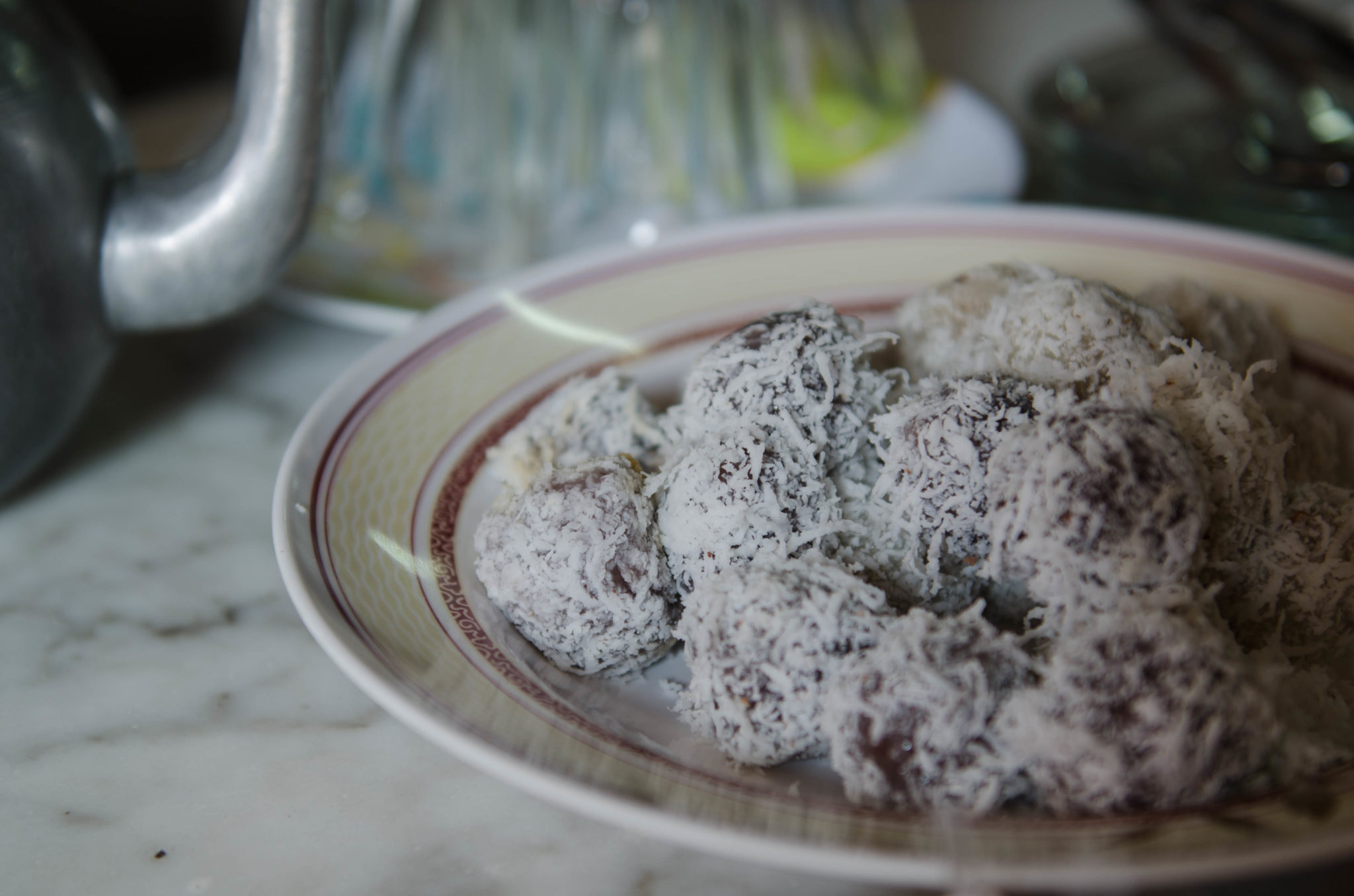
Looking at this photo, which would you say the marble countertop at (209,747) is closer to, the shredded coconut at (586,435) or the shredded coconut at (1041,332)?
the shredded coconut at (586,435)

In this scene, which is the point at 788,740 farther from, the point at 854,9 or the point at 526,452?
the point at 854,9

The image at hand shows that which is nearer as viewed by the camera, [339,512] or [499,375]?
[339,512]

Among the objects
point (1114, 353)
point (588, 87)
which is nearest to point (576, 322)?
point (1114, 353)

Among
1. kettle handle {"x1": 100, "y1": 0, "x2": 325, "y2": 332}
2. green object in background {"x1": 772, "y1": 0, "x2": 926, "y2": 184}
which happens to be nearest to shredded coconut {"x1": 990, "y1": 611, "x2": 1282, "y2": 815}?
kettle handle {"x1": 100, "y1": 0, "x2": 325, "y2": 332}

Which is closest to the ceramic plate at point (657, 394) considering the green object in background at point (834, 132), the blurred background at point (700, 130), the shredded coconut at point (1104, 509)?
the shredded coconut at point (1104, 509)

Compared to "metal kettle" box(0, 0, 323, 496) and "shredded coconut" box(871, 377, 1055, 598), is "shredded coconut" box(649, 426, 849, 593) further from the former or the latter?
"metal kettle" box(0, 0, 323, 496)

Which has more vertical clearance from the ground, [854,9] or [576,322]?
[854,9]

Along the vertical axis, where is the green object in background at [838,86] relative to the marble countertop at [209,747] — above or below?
above
